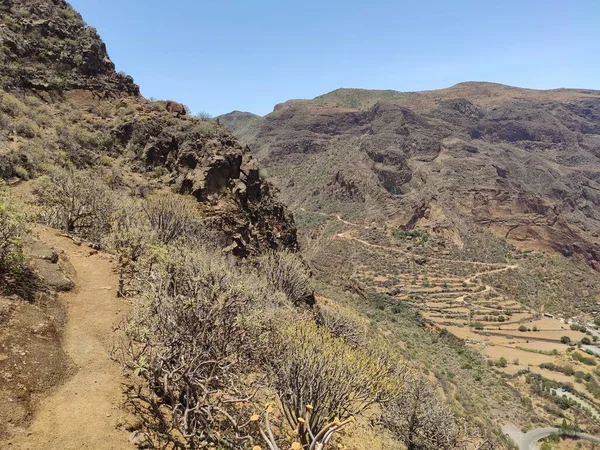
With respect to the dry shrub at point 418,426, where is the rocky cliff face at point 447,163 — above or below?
above

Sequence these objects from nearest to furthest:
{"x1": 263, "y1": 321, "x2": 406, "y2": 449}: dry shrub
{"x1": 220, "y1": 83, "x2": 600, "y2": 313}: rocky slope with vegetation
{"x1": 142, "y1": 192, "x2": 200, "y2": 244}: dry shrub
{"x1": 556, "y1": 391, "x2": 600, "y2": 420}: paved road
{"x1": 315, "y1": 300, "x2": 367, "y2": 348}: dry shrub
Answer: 1. {"x1": 263, "y1": 321, "x2": 406, "y2": 449}: dry shrub
2. {"x1": 142, "y1": 192, "x2": 200, "y2": 244}: dry shrub
3. {"x1": 315, "y1": 300, "x2": 367, "y2": 348}: dry shrub
4. {"x1": 556, "y1": 391, "x2": 600, "y2": 420}: paved road
5. {"x1": 220, "y1": 83, "x2": 600, "y2": 313}: rocky slope with vegetation

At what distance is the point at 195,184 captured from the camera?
2692 centimetres

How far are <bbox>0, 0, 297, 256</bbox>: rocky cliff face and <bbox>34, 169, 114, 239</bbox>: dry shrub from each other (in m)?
3.91

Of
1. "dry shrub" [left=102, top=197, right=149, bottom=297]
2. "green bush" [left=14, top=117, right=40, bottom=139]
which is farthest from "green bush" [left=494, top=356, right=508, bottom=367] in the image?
"green bush" [left=14, top=117, right=40, bottom=139]

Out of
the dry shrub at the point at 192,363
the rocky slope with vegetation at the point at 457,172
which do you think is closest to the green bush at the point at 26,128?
the dry shrub at the point at 192,363

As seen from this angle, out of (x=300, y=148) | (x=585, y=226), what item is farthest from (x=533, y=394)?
(x=300, y=148)

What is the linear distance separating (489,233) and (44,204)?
326 ft

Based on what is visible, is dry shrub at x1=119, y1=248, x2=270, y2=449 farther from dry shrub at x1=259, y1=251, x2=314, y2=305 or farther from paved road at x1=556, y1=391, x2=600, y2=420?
paved road at x1=556, y1=391, x2=600, y2=420

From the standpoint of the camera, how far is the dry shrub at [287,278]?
76.7ft

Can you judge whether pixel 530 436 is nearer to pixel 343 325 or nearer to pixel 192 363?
pixel 343 325

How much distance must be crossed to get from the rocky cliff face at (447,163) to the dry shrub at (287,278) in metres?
69.4

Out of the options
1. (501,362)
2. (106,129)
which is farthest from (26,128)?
(501,362)

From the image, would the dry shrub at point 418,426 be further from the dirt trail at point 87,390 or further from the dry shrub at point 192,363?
the dirt trail at point 87,390

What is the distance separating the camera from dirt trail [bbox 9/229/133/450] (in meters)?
6.63
